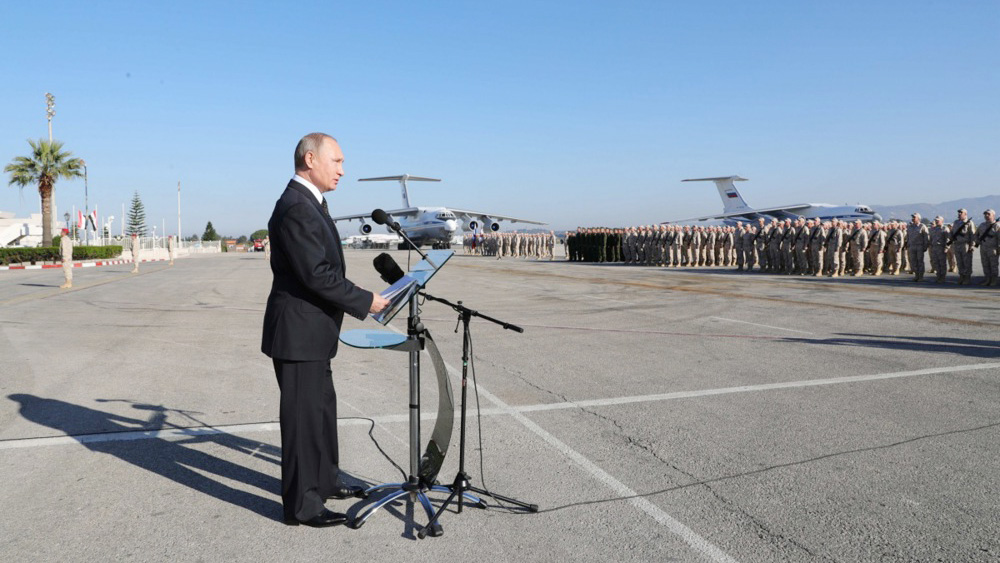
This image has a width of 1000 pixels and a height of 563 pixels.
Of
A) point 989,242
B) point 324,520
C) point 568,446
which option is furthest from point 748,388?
point 989,242

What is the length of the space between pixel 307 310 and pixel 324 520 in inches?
40.5

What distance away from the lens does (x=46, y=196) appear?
43781 mm

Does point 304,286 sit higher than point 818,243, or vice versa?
point 818,243

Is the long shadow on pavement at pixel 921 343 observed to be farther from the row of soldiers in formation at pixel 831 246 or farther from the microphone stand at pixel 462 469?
the row of soldiers in formation at pixel 831 246

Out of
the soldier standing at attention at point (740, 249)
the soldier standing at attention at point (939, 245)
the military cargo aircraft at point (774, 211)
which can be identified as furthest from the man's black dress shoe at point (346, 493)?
the military cargo aircraft at point (774, 211)

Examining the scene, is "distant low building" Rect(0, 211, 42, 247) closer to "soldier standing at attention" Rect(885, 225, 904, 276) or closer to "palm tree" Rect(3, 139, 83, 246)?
"palm tree" Rect(3, 139, 83, 246)

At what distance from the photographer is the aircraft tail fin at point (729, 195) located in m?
51.7

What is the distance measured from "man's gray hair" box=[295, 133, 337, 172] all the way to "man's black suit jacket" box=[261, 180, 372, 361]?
108 mm

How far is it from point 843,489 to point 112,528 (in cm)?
377

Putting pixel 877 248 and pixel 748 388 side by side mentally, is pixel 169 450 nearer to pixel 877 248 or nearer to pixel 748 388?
pixel 748 388

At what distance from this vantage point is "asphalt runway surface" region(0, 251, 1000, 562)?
10.2ft

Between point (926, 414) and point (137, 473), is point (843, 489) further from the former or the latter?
point (137, 473)

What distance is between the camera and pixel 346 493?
3.64 meters

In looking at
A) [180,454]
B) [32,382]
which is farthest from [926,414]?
[32,382]
